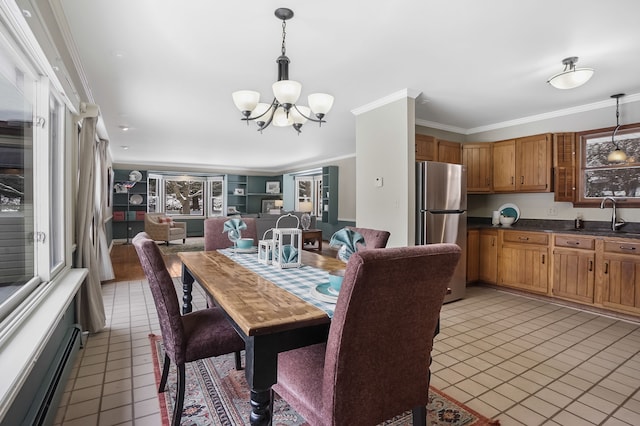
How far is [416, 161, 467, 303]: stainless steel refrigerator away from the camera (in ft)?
11.9

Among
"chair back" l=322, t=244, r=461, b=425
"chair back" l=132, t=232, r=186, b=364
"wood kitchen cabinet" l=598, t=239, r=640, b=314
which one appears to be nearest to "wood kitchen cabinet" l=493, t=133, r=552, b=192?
"wood kitchen cabinet" l=598, t=239, r=640, b=314

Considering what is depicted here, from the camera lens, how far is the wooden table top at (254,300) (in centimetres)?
117

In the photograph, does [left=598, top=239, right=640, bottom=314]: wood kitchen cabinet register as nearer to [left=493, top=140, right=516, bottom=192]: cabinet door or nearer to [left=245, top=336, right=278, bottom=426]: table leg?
[left=493, top=140, right=516, bottom=192]: cabinet door

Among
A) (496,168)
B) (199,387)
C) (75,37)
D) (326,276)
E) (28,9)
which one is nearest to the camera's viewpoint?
(28,9)

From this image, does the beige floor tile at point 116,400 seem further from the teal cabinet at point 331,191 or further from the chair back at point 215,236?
the teal cabinet at point 331,191

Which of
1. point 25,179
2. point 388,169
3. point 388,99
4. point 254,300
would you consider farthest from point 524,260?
point 25,179

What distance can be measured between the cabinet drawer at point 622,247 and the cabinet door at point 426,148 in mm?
2033

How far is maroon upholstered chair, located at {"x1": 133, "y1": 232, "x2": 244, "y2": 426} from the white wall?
2320 millimetres

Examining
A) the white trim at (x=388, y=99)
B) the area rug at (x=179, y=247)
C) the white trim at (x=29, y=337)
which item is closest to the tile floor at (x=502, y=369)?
the white trim at (x=29, y=337)

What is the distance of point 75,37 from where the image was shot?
96.0 inches

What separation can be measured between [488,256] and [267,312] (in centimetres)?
416

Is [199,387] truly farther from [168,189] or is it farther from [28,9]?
[168,189]

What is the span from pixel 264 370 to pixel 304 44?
2287mm

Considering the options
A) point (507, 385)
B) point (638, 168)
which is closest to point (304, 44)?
point (507, 385)
